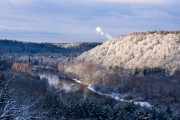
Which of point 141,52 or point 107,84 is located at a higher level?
Result: point 141,52

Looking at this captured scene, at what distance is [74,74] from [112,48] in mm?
35675

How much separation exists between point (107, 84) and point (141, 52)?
43.3 meters

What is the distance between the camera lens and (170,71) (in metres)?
92.8

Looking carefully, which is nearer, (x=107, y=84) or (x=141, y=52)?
(x=107, y=84)

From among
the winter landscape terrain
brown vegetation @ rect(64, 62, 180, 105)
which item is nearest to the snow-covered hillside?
the winter landscape terrain

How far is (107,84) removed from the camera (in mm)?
79938

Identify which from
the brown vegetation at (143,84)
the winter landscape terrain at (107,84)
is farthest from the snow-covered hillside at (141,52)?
the brown vegetation at (143,84)

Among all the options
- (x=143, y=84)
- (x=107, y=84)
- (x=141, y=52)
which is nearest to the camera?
(x=143, y=84)

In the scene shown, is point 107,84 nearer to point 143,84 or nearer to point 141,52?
point 143,84

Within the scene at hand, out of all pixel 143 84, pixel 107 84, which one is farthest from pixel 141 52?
pixel 143 84

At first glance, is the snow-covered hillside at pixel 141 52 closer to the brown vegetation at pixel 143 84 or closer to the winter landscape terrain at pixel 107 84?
the winter landscape terrain at pixel 107 84

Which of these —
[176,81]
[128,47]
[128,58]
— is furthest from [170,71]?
[128,47]

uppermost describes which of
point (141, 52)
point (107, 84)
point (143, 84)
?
point (141, 52)

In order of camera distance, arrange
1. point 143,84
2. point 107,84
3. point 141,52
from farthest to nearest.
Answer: point 141,52 < point 107,84 < point 143,84
